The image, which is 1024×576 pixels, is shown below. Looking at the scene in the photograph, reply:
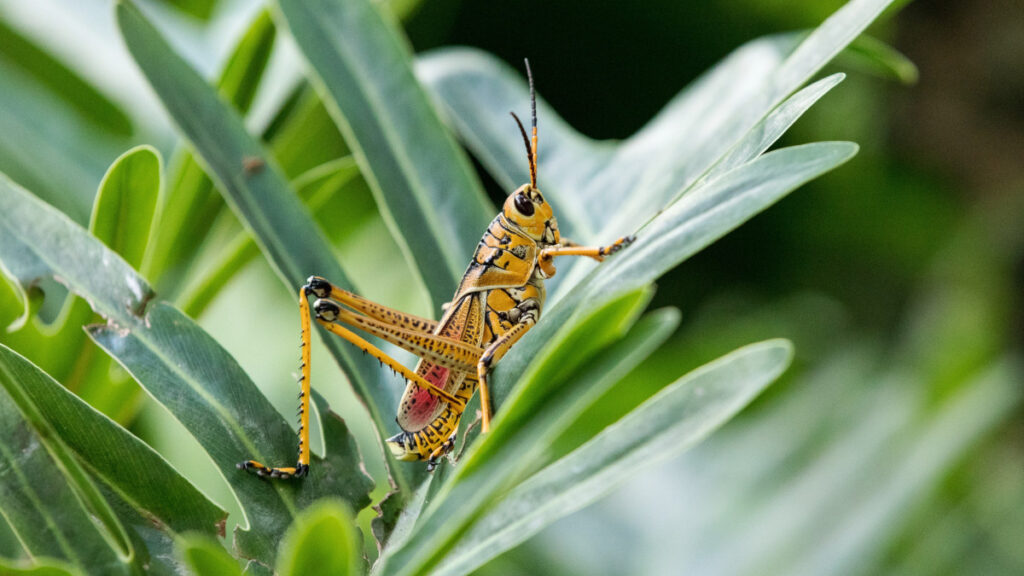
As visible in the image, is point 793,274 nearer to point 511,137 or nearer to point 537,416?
point 511,137

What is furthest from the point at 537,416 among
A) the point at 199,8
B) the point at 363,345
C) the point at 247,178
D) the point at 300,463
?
the point at 199,8

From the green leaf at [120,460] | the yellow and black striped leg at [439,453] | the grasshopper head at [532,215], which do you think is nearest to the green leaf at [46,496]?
the green leaf at [120,460]

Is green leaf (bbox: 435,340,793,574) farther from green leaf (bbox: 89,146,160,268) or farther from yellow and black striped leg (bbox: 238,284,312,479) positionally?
green leaf (bbox: 89,146,160,268)

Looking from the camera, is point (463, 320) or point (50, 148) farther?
point (50, 148)

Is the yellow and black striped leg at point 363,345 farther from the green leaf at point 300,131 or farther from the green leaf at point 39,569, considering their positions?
the green leaf at point 300,131

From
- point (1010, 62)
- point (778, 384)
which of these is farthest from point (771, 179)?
point (1010, 62)
